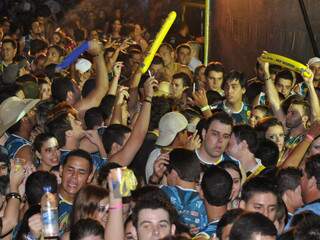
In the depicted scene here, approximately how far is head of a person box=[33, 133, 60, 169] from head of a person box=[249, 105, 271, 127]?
9.59 ft

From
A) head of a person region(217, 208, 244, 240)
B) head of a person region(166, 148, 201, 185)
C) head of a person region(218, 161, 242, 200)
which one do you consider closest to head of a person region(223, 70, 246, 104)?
head of a person region(218, 161, 242, 200)

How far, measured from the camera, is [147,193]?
23.0ft

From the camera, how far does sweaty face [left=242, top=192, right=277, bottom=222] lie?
7.06 metres

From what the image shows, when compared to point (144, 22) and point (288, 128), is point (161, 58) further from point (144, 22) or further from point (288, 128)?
point (144, 22)

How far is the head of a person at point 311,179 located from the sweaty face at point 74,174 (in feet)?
6.45

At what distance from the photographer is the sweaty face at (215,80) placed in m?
12.6

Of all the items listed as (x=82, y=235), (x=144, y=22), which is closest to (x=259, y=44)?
(x=144, y=22)

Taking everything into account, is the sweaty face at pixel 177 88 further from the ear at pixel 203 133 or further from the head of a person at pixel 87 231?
the head of a person at pixel 87 231

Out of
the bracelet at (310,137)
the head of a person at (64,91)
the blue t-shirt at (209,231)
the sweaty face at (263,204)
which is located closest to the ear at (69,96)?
the head of a person at (64,91)

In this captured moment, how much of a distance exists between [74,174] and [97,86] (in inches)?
119

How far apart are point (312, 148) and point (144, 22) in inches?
567

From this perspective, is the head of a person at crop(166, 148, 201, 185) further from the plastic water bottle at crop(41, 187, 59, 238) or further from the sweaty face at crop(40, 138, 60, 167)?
the plastic water bottle at crop(41, 187, 59, 238)

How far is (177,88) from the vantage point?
12734 mm

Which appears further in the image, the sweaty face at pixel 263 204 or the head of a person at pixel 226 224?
the sweaty face at pixel 263 204
